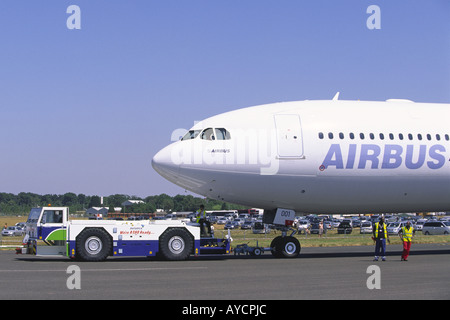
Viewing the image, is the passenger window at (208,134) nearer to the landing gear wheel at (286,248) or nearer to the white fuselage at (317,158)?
the white fuselage at (317,158)

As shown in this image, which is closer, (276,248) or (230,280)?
(230,280)

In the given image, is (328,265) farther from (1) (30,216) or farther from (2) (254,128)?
(1) (30,216)

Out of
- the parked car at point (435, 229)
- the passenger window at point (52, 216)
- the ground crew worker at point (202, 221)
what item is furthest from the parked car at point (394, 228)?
the passenger window at point (52, 216)

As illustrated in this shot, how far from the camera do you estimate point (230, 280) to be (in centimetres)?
1931

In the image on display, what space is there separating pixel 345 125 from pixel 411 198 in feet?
15.7

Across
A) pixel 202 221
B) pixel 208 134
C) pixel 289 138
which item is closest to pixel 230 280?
pixel 202 221

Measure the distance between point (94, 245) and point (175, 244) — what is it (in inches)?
130

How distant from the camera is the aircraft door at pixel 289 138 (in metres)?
27.5

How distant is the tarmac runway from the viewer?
15.8 metres

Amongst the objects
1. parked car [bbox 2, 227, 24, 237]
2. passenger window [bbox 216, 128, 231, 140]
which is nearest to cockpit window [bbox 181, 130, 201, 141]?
passenger window [bbox 216, 128, 231, 140]

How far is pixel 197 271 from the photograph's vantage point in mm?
22438

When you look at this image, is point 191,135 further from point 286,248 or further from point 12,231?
point 12,231

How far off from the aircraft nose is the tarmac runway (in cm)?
362
